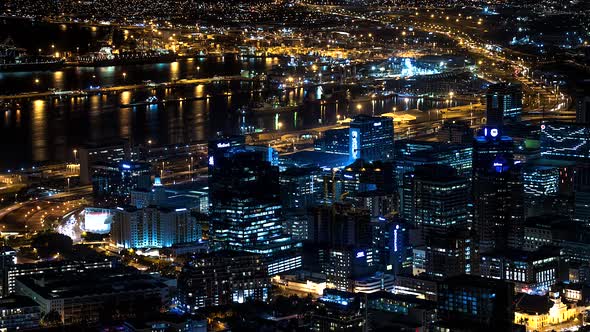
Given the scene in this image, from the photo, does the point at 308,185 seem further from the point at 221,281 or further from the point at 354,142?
the point at 221,281

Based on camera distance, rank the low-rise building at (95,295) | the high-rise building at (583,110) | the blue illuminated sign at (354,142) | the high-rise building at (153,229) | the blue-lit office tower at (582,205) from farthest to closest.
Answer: the high-rise building at (583,110)
the blue illuminated sign at (354,142)
the blue-lit office tower at (582,205)
the high-rise building at (153,229)
the low-rise building at (95,295)

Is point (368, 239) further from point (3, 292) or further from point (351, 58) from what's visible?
point (351, 58)

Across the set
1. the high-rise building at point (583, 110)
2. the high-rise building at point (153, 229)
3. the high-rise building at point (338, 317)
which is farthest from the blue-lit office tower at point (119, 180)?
the high-rise building at point (583, 110)

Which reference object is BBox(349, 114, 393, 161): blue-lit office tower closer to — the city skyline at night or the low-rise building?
the city skyline at night

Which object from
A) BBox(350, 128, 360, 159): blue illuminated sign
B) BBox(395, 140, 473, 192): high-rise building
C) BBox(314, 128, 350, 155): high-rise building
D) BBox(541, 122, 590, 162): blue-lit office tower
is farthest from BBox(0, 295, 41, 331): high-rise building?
BBox(541, 122, 590, 162): blue-lit office tower

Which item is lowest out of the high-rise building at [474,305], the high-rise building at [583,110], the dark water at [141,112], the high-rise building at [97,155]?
the dark water at [141,112]

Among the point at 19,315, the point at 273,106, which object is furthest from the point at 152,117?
the point at 19,315

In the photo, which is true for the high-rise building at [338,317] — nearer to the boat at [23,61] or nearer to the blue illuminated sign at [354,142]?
the blue illuminated sign at [354,142]

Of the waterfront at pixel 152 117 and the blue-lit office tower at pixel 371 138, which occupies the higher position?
the blue-lit office tower at pixel 371 138
